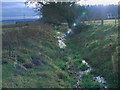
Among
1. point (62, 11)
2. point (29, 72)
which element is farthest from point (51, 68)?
point (62, 11)

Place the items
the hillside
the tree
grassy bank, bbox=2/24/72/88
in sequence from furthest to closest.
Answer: the tree, the hillside, grassy bank, bbox=2/24/72/88

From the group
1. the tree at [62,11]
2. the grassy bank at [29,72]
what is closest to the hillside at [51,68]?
the grassy bank at [29,72]

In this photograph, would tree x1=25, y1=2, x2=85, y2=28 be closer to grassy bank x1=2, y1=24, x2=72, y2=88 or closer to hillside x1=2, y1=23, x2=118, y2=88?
hillside x1=2, y1=23, x2=118, y2=88

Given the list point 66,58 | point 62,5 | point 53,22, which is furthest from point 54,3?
point 66,58

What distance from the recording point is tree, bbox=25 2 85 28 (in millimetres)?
38688

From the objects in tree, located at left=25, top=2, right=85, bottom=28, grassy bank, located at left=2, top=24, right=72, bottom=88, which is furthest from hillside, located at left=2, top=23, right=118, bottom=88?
tree, located at left=25, top=2, right=85, bottom=28

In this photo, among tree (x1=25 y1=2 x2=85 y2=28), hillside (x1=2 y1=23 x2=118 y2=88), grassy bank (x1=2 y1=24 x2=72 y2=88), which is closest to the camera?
grassy bank (x1=2 y1=24 x2=72 y2=88)

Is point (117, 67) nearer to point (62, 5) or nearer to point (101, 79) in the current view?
point (101, 79)

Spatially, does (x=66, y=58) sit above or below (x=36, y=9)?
below

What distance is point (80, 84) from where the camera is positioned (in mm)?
12148

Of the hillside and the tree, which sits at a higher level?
the tree

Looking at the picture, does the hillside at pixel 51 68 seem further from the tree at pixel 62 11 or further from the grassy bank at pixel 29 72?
the tree at pixel 62 11

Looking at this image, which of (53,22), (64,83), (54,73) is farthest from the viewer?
(53,22)

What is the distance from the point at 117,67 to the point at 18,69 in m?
5.00
